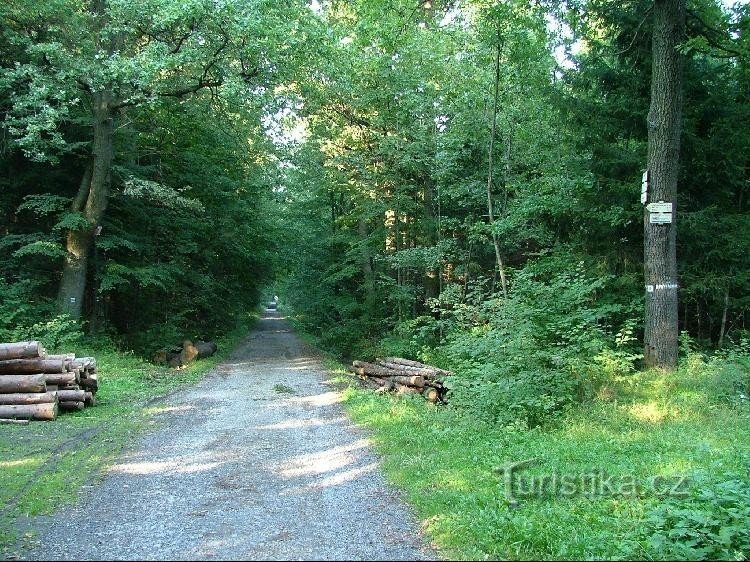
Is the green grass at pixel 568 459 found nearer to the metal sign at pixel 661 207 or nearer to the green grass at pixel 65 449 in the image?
the metal sign at pixel 661 207

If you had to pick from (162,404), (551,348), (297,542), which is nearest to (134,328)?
(162,404)

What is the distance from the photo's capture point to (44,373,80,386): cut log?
9.59 metres

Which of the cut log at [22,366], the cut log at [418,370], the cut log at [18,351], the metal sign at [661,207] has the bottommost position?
the cut log at [418,370]

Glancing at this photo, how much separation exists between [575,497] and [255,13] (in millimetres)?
13328

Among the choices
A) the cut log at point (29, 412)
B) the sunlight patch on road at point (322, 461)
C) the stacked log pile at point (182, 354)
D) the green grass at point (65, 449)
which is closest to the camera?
the green grass at point (65, 449)

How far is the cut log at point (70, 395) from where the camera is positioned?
9648 millimetres

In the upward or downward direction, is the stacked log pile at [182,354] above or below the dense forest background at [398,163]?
below

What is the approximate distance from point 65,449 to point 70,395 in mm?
2566

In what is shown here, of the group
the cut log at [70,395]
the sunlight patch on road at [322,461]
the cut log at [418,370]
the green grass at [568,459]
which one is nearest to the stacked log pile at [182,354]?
the cut log at [418,370]

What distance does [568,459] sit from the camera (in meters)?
6.39

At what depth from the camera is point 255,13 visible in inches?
559

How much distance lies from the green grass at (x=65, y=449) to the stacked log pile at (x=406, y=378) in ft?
16.3

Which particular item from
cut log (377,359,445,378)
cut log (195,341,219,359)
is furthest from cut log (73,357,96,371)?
cut log (195,341,219,359)

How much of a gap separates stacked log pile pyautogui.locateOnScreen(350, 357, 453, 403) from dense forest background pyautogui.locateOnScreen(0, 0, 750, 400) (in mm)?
756
